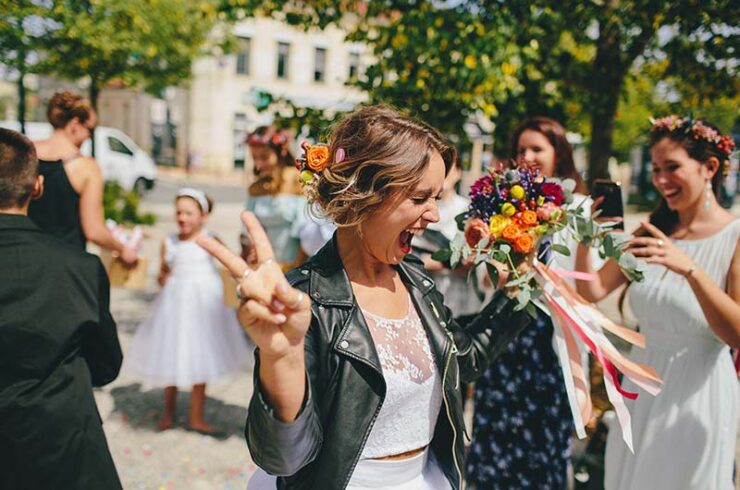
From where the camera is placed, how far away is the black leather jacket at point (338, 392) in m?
1.46

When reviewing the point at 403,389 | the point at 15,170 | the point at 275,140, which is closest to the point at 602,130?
the point at 275,140

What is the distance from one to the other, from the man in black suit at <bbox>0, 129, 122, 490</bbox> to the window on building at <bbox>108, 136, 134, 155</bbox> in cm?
1921

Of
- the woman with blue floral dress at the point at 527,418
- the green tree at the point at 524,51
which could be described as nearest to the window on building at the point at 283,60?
the green tree at the point at 524,51

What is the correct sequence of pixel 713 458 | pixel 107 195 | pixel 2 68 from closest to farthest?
pixel 713 458, pixel 2 68, pixel 107 195

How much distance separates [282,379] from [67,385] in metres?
1.27

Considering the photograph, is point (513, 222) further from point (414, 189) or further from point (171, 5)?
point (171, 5)

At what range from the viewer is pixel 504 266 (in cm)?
226

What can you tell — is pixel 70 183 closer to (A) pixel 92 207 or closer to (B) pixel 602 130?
(A) pixel 92 207

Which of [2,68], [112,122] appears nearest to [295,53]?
[112,122]

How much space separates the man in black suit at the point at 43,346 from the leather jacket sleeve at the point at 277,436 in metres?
1.04

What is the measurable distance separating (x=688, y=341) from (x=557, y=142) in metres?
1.21

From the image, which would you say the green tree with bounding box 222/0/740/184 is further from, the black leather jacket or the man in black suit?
the man in black suit

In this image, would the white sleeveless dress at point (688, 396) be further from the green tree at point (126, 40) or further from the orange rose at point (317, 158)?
the green tree at point (126, 40)

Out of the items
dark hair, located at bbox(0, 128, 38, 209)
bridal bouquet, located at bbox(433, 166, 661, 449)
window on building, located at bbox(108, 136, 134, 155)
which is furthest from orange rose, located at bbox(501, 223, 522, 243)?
window on building, located at bbox(108, 136, 134, 155)
